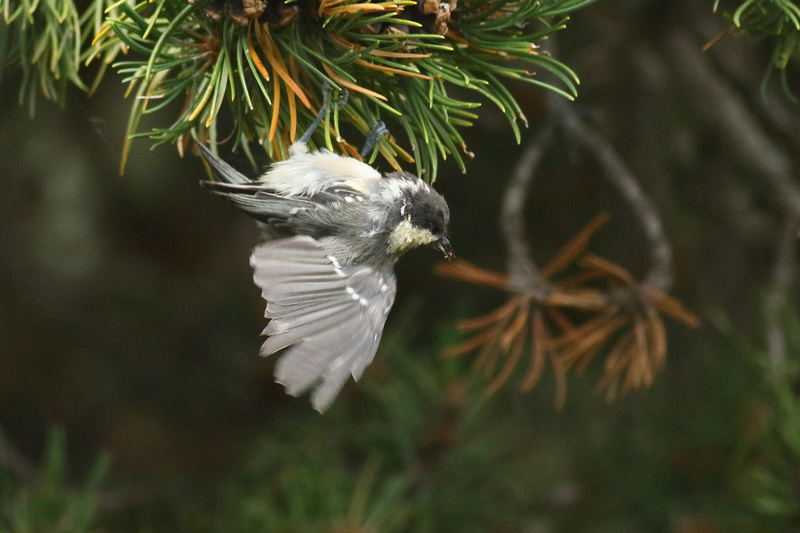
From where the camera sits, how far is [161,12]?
0.80m

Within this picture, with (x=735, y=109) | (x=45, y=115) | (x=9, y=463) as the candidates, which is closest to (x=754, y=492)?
(x=735, y=109)

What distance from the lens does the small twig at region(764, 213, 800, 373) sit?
49.6 inches

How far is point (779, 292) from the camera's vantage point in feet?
4.13

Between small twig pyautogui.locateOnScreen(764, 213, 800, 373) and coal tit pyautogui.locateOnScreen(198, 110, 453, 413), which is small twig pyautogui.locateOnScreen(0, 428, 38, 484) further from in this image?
small twig pyautogui.locateOnScreen(764, 213, 800, 373)

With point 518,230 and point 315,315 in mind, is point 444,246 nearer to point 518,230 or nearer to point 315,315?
point 518,230

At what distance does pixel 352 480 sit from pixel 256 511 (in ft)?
0.59

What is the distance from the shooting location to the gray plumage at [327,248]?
884 millimetres

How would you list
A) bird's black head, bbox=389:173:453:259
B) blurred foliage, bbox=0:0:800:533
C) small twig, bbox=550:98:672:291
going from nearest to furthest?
bird's black head, bbox=389:173:453:259 → small twig, bbox=550:98:672:291 → blurred foliage, bbox=0:0:800:533

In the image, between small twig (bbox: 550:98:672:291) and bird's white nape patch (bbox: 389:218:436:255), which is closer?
bird's white nape patch (bbox: 389:218:436:255)

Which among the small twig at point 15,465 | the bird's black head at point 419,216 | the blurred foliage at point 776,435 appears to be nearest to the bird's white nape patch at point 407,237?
the bird's black head at point 419,216

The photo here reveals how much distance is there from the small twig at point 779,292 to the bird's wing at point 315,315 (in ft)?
2.15

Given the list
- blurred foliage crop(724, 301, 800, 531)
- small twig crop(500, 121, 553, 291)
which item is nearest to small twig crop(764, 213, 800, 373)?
blurred foliage crop(724, 301, 800, 531)

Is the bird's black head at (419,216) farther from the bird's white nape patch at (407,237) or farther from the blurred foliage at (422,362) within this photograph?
the blurred foliage at (422,362)

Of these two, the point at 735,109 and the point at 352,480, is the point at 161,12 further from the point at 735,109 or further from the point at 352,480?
the point at 735,109
